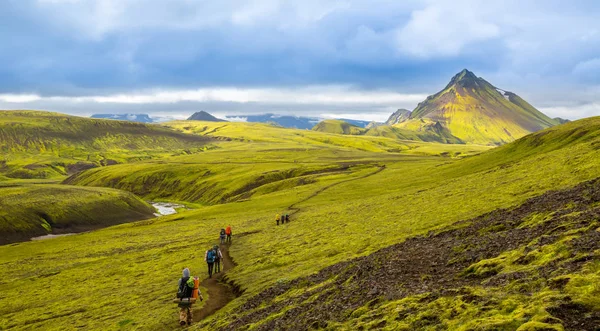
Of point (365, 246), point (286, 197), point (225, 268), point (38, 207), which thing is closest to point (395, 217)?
point (365, 246)

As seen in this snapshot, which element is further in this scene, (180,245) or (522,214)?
(180,245)

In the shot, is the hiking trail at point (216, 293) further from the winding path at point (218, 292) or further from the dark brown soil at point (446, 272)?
the dark brown soil at point (446, 272)

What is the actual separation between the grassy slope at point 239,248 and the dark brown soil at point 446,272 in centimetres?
468

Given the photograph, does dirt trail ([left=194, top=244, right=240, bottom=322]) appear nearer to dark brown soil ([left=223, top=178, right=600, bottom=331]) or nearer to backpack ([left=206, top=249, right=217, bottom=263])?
backpack ([left=206, top=249, right=217, bottom=263])

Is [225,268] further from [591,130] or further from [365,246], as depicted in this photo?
[591,130]

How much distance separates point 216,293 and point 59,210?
135 m

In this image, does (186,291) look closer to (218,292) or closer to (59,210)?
(218,292)

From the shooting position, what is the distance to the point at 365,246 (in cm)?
4397

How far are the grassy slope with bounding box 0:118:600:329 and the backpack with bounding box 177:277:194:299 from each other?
2.63 m

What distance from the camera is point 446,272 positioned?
995 inches

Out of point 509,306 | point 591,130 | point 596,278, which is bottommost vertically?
point 509,306

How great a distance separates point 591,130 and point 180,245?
3933 inches

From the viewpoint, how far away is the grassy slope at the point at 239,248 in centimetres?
3869

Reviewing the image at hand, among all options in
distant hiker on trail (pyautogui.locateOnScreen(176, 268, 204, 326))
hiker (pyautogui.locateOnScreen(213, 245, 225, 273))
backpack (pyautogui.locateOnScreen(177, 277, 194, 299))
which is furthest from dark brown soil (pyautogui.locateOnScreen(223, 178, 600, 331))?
hiker (pyautogui.locateOnScreen(213, 245, 225, 273))
